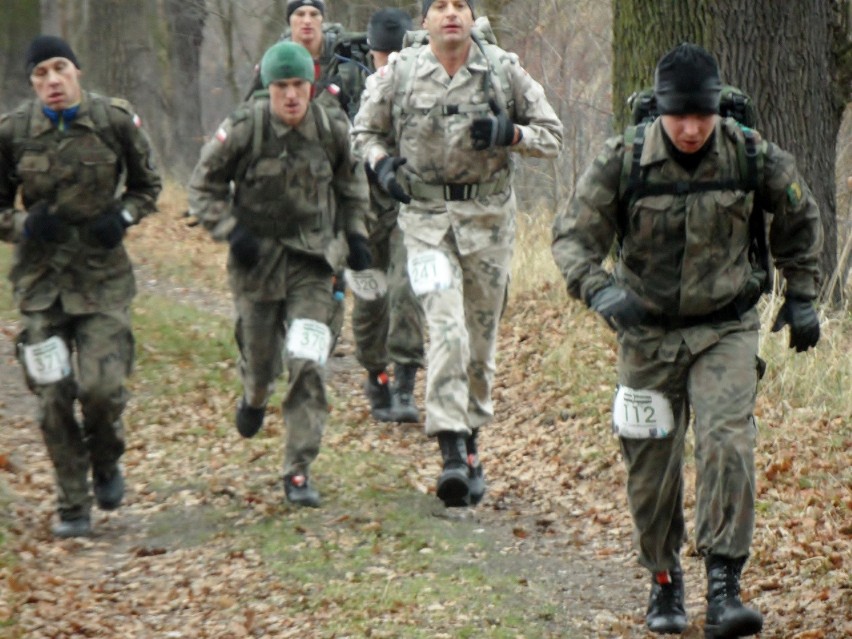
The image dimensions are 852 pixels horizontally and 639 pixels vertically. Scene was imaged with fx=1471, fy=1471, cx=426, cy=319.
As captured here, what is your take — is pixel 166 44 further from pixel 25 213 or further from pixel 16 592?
pixel 16 592

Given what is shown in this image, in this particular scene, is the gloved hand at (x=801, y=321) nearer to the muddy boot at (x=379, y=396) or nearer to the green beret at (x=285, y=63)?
the green beret at (x=285, y=63)

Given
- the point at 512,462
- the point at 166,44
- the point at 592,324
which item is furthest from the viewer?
the point at 166,44

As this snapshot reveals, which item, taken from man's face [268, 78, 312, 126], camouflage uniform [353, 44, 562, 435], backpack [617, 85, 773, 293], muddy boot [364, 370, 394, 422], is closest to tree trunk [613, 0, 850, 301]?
camouflage uniform [353, 44, 562, 435]

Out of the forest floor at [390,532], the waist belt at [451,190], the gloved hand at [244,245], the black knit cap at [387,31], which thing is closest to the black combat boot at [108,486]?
the forest floor at [390,532]

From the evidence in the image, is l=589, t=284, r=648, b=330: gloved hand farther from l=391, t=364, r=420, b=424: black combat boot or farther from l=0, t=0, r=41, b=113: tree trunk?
l=0, t=0, r=41, b=113: tree trunk

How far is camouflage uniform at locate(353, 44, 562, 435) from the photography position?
7.74m

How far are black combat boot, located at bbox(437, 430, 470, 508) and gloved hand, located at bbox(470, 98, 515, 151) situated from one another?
1.52 m

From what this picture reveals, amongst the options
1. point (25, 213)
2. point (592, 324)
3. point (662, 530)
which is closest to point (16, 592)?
point (25, 213)

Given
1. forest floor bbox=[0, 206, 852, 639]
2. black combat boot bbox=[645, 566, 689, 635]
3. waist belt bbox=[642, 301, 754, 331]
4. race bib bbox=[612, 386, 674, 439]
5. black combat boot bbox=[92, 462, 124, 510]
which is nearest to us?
waist belt bbox=[642, 301, 754, 331]

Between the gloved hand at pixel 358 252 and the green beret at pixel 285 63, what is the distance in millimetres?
927

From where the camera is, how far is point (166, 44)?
23.3 meters

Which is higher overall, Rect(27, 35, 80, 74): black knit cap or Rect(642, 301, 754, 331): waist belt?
Rect(27, 35, 80, 74): black knit cap

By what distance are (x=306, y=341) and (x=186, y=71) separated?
Answer: 17.1 m

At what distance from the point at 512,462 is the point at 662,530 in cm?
366
